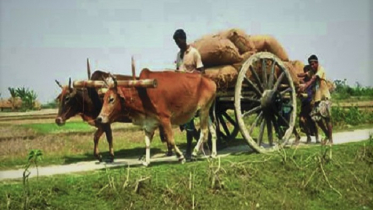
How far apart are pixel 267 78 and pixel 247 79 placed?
33.7 inches

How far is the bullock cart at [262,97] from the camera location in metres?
8.25

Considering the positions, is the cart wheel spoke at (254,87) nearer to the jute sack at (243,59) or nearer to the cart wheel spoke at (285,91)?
the jute sack at (243,59)

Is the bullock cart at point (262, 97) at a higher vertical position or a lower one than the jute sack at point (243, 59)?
lower

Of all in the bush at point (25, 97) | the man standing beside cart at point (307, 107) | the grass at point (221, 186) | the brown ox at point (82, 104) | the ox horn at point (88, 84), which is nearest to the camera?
the grass at point (221, 186)

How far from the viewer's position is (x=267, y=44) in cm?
924

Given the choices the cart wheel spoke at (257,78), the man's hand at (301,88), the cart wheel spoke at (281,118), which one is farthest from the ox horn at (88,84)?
the man's hand at (301,88)

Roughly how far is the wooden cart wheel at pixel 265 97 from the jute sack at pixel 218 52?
328 millimetres

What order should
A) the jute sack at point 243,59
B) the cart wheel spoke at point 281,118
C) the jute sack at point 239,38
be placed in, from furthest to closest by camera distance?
1. the cart wheel spoke at point 281,118
2. the jute sack at point 239,38
3. the jute sack at point 243,59

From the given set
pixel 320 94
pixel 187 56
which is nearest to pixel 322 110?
pixel 320 94

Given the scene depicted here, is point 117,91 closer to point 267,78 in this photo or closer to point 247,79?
point 247,79

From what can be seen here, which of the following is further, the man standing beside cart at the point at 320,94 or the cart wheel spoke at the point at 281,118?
the man standing beside cart at the point at 320,94

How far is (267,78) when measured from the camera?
9047mm

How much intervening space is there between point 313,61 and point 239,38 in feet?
6.56

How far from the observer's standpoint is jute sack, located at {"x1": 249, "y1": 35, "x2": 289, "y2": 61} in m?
9.20
